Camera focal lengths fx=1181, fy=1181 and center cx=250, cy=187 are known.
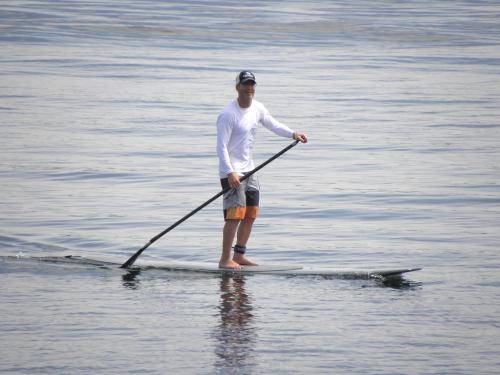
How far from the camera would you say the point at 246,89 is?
34.3ft

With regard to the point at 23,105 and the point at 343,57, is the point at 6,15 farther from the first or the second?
the point at 23,105

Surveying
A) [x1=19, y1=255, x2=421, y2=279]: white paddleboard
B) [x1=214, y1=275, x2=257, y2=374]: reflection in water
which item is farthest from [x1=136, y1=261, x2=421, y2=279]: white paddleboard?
[x1=214, y1=275, x2=257, y2=374]: reflection in water

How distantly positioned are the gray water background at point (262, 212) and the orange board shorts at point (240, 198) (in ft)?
2.08

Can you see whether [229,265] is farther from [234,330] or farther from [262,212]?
[262,212]

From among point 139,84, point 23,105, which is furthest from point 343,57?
point 23,105

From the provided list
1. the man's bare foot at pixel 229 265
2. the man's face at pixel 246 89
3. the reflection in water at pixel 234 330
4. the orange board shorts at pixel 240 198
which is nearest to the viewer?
the reflection in water at pixel 234 330

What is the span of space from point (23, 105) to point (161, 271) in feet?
54.5

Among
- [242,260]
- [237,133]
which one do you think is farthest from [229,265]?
[237,133]

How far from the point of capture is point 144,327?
9219 mm

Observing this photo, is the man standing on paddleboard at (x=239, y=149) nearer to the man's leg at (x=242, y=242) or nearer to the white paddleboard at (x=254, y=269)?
the man's leg at (x=242, y=242)

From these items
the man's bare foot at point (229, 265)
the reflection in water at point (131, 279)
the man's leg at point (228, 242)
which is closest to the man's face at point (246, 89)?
the man's leg at point (228, 242)

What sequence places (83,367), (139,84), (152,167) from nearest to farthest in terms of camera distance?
(83,367) < (152,167) < (139,84)

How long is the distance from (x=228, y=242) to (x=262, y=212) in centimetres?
424

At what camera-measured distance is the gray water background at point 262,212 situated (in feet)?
28.7
